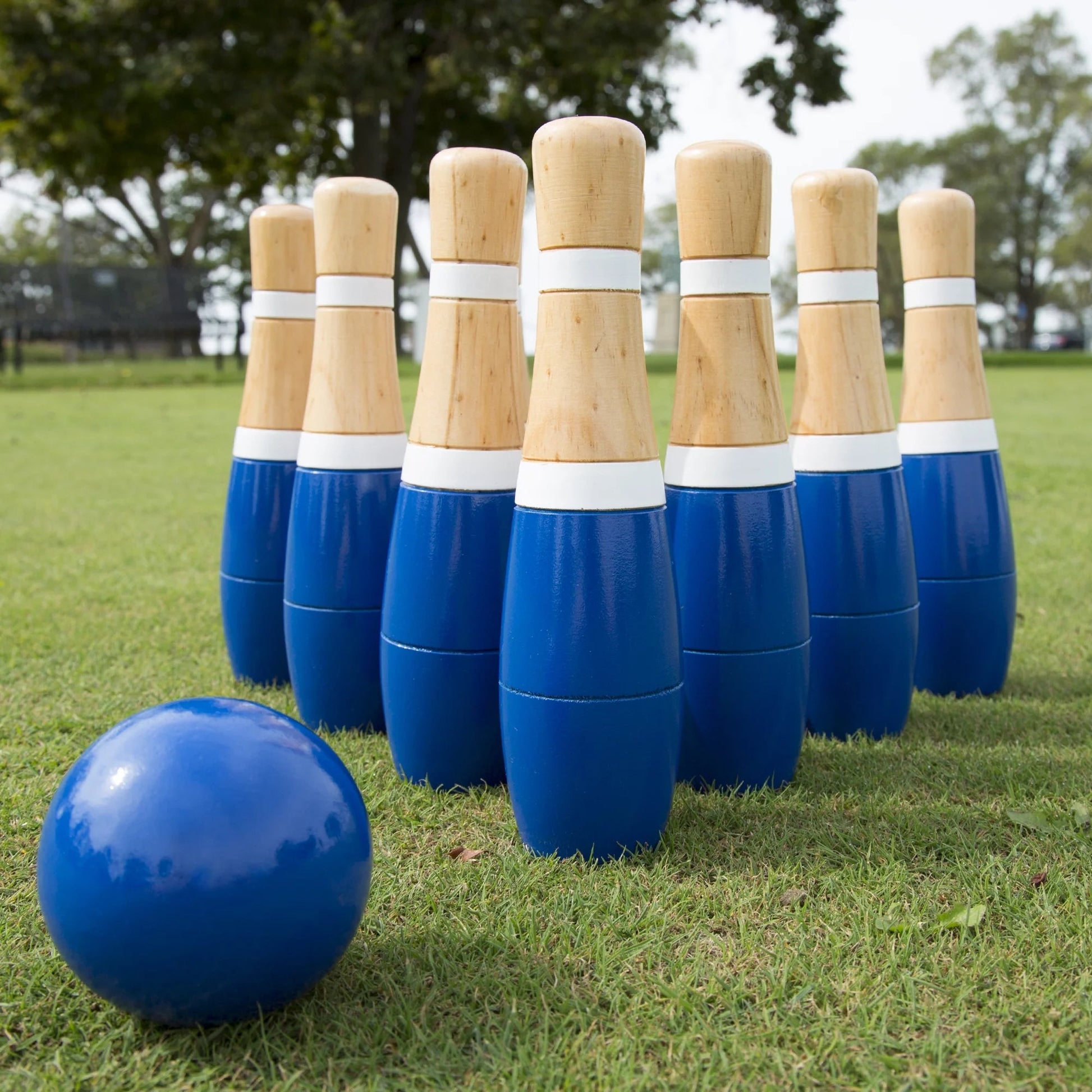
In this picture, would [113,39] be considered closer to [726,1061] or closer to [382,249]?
[382,249]

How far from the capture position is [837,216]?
3430mm

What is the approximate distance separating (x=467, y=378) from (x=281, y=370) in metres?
1.17

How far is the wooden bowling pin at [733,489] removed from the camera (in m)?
2.99

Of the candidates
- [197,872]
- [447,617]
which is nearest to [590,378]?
[447,617]

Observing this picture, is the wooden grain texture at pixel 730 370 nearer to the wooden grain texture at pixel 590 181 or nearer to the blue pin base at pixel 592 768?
the wooden grain texture at pixel 590 181

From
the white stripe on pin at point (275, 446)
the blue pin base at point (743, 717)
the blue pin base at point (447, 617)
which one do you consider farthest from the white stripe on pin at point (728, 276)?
the white stripe on pin at point (275, 446)

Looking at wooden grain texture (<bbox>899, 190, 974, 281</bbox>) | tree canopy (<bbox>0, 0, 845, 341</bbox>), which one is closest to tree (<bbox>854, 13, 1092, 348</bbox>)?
tree canopy (<bbox>0, 0, 845, 341</bbox>)

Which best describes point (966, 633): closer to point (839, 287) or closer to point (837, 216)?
point (839, 287)

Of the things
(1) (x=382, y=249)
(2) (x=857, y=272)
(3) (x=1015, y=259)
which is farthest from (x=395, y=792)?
(3) (x=1015, y=259)

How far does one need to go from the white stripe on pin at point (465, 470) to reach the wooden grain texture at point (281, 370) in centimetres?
106

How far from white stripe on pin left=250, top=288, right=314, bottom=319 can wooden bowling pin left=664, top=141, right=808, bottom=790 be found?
1.43m

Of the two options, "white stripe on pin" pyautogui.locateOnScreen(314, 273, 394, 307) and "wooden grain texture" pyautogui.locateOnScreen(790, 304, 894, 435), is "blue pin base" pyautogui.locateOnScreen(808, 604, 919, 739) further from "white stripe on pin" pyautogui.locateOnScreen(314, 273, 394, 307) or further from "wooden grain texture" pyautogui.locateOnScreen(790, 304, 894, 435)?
"white stripe on pin" pyautogui.locateOnScreen(314, 273, 394, 307)

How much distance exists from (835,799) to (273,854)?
1.59m

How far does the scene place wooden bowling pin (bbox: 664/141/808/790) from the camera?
2994 mm
